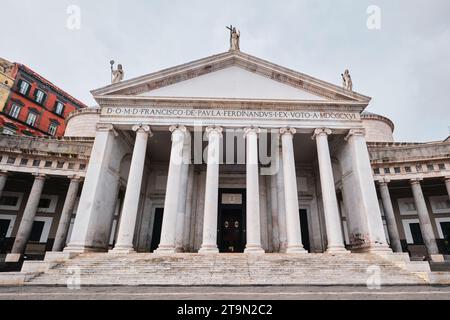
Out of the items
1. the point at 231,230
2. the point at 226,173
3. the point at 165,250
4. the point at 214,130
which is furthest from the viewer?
the point at 226,173

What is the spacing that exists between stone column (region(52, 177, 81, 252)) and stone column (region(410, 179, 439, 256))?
2364 centimetres

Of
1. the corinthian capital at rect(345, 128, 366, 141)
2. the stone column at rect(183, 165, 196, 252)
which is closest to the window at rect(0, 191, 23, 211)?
the stone column at rect(183, 165, 196, 252)

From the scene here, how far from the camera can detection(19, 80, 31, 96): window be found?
1336 inches

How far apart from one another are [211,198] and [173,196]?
2.07m

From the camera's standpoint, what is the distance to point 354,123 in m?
15.3

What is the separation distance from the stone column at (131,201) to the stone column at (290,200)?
26.6 feet

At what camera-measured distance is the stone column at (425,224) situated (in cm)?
1608

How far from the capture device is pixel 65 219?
16.6 metres

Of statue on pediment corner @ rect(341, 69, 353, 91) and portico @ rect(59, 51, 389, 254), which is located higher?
statue on pediment corner @ rect(341, 69, 353, 91)

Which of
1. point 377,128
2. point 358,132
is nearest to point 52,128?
point 358,132

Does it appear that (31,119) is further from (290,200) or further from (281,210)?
(290,200)

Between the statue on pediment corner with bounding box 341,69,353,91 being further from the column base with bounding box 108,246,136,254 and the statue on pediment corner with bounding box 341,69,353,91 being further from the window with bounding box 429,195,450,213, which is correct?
the column base with bounding box 108,246,136,254

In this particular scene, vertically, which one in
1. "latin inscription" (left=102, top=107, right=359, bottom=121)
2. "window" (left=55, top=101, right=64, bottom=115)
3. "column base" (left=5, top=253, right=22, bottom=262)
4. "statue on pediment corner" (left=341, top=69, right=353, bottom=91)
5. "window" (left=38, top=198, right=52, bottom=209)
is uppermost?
"window" (left=55, top=101, right=64, bottom=115)
